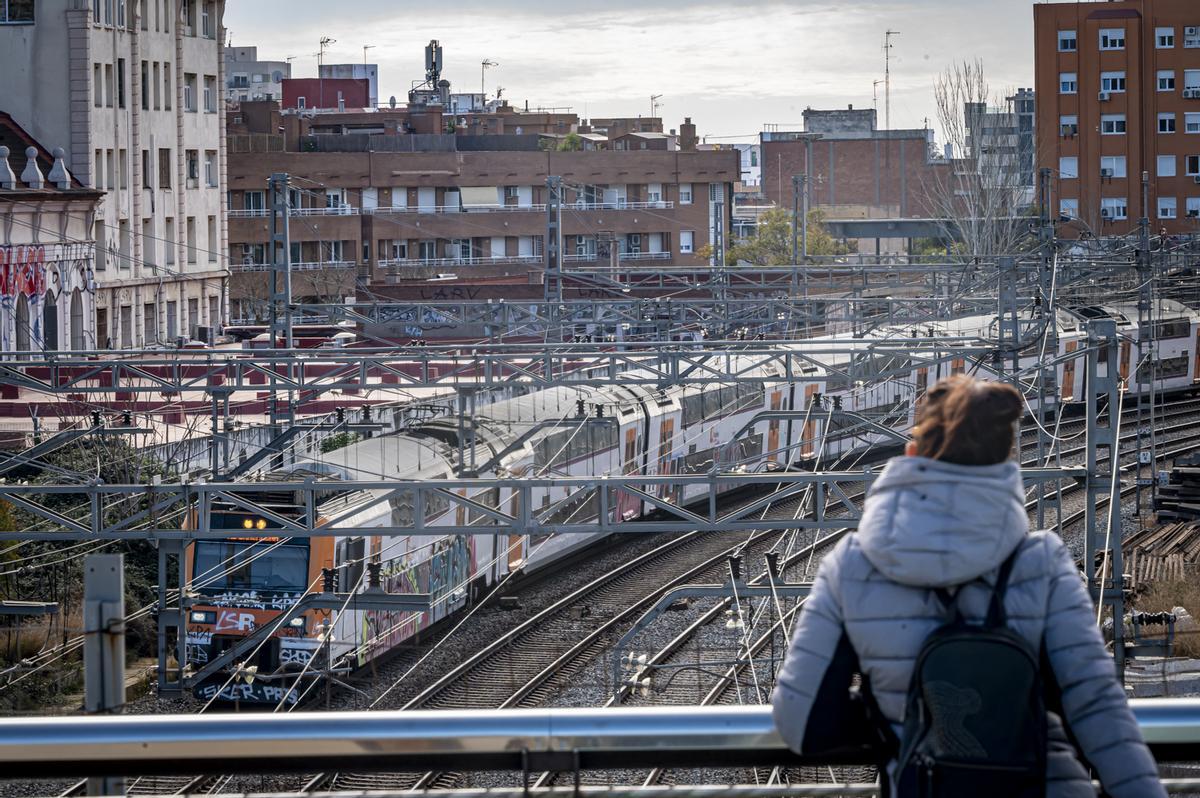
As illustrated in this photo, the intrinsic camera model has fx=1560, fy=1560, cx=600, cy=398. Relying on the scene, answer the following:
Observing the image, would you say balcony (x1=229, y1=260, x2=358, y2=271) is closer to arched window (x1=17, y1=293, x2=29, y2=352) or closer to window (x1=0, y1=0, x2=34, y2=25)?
window (x1=0, y1=0, x2=34, y2=25)

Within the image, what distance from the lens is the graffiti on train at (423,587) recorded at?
1448 cm

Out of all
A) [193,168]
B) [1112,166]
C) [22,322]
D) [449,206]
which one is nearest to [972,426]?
[22,322]

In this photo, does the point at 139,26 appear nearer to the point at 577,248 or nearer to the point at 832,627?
the point at 577,248

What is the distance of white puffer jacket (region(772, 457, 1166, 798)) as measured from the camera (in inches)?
79.2

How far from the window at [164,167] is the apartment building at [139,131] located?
23 millimetres

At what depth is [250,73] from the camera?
3740 inches

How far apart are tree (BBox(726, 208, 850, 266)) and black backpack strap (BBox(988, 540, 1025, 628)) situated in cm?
4576

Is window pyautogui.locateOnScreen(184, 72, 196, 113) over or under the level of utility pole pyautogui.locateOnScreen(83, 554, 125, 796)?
over

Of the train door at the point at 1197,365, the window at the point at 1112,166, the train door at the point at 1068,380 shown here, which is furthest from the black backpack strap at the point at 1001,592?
the window at the point at 1112,166

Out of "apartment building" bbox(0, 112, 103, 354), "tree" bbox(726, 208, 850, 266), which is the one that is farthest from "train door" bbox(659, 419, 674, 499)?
"tree" bbox(726, 208, 850, 266)

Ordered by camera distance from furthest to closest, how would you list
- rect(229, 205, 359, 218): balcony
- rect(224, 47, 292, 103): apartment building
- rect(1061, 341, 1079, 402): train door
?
rect(224, 47, 292, 103): apartment building, rect(229, 205, 359, 218): balcony, rect(1061, 341, 1079, 402): train door

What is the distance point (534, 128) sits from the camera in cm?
6550

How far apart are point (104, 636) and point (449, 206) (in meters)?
45.4

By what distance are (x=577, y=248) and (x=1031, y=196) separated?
20106 mm
